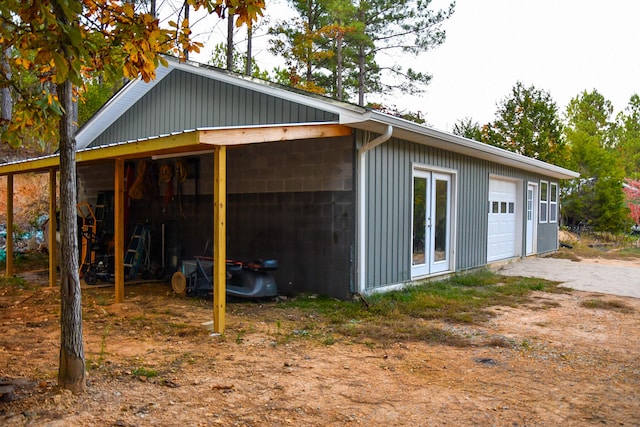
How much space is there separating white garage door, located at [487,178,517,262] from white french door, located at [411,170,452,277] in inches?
93.8

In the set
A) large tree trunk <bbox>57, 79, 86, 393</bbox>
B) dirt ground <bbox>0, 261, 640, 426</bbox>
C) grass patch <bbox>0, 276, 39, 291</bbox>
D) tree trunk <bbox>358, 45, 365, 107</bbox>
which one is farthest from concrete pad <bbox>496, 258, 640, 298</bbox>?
tree trunk <bbox>358, 45, 365, 107</bbox>

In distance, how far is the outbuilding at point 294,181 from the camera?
261 inches

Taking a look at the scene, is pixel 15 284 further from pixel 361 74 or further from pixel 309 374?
pixel 361 74

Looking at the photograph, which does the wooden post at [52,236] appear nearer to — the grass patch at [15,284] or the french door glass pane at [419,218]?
the grass patch at [15,284]

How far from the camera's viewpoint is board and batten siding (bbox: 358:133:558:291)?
7.07 m

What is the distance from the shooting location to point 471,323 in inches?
228

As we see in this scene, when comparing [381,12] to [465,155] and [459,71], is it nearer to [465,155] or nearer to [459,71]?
[459,71]

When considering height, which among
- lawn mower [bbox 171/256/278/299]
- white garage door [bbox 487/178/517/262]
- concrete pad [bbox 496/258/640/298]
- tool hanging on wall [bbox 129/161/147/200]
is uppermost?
tool hanging on wall [bbox 129/161/147/200]

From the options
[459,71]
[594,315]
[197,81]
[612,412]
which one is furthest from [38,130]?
[459,71]

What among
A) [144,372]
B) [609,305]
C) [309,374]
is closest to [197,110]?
[144,372]

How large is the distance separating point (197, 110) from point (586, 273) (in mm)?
8158

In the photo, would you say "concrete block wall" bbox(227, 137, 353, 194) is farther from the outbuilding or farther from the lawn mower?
the lawn mower

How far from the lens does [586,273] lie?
10109 millimetres

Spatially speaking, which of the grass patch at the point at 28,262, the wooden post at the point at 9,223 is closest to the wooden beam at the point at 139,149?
the wooden post at the point at 9,223
